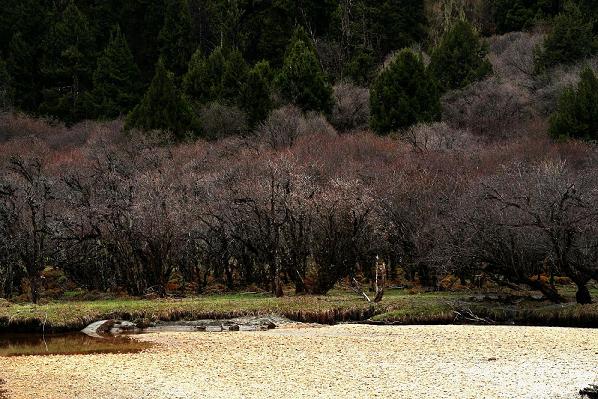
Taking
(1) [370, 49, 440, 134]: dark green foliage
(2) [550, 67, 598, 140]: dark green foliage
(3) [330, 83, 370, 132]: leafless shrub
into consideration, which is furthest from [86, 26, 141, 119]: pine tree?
(2) [550, 67, 598, 140]: dark green foliage

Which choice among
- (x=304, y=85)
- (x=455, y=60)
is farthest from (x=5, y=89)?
(x=455, y=60)

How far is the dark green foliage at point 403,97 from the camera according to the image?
73688 millimetres

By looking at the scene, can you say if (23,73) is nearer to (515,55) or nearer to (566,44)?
(515,55)

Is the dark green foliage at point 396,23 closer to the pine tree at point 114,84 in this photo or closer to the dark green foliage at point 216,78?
the dark green foliage at point 216,78

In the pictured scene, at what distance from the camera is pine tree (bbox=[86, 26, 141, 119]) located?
286 ft

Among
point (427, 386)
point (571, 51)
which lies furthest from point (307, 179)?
point (571, 51)

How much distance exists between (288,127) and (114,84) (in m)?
27.7

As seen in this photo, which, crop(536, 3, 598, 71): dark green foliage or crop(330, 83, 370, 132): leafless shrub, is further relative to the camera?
crop(536, 3, 598, 71): dark green foliage

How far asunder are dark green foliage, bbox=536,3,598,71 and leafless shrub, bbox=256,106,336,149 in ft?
84.1

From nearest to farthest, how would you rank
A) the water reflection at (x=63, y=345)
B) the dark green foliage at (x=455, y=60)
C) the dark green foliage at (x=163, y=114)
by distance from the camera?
the water reflection at (x=63, y=345) → the dark green foliage at (x=163, y=114) → the dark green foliage at (x=455, y=60)

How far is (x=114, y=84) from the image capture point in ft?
293

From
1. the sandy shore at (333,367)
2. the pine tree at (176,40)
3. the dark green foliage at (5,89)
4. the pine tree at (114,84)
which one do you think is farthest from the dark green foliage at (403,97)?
the sandy shore at (333,367)

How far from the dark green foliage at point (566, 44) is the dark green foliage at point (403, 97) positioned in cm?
1455

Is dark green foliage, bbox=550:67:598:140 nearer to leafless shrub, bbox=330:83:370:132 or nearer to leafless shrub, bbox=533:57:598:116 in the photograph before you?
leafless shrub, bbox=533:57:598:116
